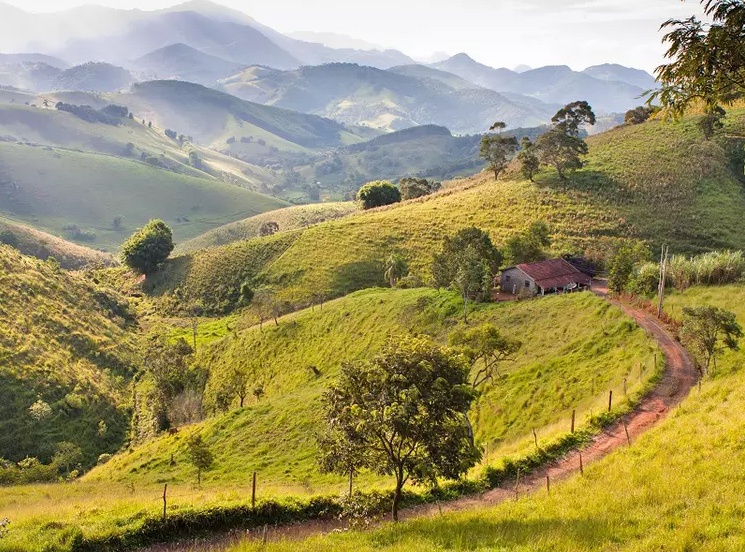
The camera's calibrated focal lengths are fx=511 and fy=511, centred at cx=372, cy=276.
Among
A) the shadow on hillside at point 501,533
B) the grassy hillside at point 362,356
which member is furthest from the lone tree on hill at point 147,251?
the shadow on hillside at point 501,533

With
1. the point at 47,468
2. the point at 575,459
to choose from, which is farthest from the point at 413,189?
the point at 575,459

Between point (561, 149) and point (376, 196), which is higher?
point (561, 149)

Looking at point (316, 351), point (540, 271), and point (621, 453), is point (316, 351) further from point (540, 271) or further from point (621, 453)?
point (621, 453)

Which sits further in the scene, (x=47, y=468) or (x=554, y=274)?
(x=554, y=274)

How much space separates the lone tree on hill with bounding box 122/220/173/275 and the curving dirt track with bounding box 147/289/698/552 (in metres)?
112

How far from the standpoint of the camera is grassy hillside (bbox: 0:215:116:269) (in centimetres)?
17643

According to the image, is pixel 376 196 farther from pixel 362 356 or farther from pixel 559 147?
pixel 362 356

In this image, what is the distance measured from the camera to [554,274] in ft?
209

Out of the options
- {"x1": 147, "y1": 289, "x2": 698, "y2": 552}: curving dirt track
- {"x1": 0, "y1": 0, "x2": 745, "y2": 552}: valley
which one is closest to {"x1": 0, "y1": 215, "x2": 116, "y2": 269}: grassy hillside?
{"x1": 0, "y1": 0, "x2": 745, "y2": 552}: valley

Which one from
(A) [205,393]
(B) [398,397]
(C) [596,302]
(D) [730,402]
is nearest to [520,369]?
(C) [596,302]

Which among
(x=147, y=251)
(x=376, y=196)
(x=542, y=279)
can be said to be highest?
(x=376, y=196)

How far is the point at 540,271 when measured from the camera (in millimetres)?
62719

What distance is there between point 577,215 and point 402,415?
287 ft

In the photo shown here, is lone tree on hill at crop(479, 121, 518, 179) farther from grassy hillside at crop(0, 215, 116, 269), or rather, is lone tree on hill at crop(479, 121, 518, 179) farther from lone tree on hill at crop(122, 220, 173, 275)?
grassy hillside at crop(0, 215, 116, 269)
